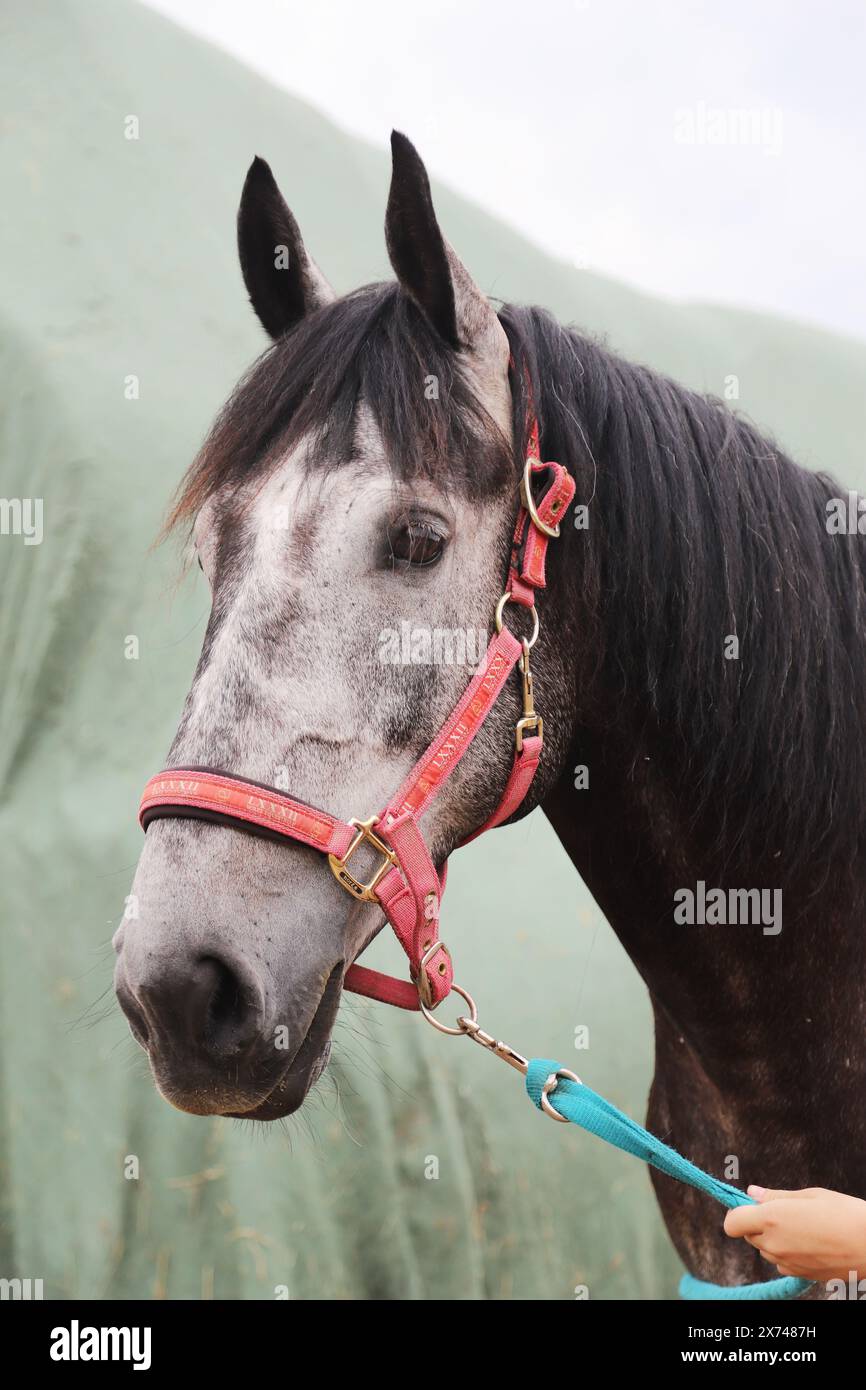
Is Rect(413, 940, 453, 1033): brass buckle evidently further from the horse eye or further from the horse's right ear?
the horse's right ear

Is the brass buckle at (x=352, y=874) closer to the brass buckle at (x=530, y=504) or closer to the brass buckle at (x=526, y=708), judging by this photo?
the brass buckle at (x=526, y=708)

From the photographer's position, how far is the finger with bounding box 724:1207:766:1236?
160cm

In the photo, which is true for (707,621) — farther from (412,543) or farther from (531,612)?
(412,543)

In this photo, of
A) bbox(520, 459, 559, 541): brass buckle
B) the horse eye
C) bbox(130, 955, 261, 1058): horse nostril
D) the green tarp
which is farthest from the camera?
the green tarp

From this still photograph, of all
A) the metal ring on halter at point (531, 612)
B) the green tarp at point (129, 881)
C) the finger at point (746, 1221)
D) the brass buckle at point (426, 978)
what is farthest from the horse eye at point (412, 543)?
the green tarp at point (129, 881)

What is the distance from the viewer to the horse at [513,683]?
150 cm

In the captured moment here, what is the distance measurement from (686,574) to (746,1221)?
987 millimetres

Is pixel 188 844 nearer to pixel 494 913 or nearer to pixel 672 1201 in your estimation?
pixel 672 1201

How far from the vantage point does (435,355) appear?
5.81 feet

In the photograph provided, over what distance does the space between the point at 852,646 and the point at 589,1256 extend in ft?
8.47

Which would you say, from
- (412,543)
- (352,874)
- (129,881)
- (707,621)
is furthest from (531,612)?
A: (129,881)

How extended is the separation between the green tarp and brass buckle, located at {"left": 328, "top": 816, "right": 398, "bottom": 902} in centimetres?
179

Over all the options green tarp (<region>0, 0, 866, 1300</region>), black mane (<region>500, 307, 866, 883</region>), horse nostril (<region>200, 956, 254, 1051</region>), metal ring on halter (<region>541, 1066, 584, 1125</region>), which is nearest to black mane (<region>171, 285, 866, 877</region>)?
black mane (<region>500, 307, 866, 883</region>)
